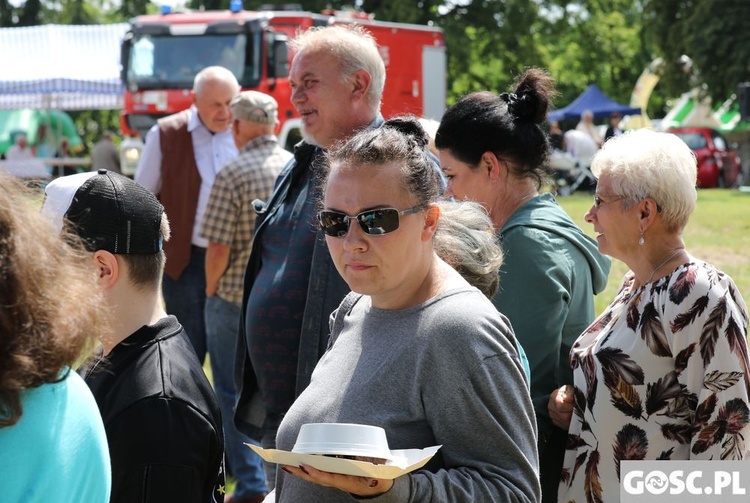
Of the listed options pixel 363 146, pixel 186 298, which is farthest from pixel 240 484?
pixel 363 146

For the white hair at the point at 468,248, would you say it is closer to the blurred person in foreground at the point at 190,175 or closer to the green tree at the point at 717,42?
the blurred person in foreground at the point at 190,175

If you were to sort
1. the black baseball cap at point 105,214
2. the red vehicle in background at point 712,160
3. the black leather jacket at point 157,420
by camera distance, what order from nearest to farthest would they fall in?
the black leather jacket at point 157,420, the black baseball cap at point 105,214, the red vehicle in background at point 712,160

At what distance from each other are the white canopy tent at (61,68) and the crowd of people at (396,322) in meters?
15.0

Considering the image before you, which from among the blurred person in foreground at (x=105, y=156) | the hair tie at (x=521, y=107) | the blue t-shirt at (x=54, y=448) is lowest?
the blurred person in foreground at (x=105, y=156)

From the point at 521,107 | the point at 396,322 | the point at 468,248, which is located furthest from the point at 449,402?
the point at 521,107

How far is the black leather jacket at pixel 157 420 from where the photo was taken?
2.15 metres

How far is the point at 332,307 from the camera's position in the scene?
3.59 m

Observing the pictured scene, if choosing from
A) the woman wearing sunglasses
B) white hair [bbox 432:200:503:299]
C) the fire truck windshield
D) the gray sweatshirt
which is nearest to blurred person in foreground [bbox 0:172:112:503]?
the woman wearing sunglasses

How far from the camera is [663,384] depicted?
2.94 m

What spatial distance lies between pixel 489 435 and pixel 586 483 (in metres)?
1.19

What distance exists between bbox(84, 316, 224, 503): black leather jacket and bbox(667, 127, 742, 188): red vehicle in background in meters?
29.3

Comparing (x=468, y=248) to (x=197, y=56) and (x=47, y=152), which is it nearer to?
(x=197, y=56)

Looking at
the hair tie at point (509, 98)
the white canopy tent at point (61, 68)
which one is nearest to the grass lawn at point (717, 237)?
the hair tie at point (509, 98)

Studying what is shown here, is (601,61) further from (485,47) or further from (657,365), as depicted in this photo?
(657,365)
